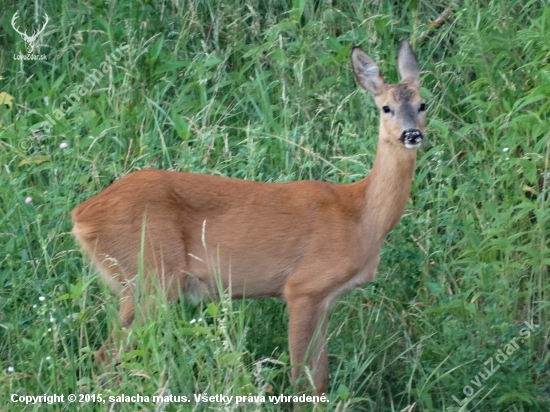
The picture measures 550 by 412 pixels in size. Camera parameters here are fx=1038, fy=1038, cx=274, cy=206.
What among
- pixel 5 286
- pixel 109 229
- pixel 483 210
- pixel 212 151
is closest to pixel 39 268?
pixel 5 286

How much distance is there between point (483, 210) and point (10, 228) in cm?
246

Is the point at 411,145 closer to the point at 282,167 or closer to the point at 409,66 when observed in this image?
the point at 409,66

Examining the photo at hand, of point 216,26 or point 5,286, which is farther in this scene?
point 216,26

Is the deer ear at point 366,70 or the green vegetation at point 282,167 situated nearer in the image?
the green vegetation at point 282,167

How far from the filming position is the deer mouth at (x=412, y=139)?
4988 mm

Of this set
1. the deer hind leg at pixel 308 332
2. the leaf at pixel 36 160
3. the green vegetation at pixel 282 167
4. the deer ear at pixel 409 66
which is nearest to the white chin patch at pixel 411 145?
the green vegetation at pixel 282 167

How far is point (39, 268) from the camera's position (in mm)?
5137

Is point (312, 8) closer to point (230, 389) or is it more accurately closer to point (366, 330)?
point (366, 330)

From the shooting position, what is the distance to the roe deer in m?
4.80

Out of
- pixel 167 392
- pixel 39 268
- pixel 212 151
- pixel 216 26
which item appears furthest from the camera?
pixel 216 26

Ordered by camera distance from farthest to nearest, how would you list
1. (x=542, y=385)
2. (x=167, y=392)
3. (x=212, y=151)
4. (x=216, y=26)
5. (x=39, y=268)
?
1. (x=216, y=26)
2. (x=212, y=151)
3. (x=39, y=268)
4. (x=542, y=385)
5. (x=167, y=392)

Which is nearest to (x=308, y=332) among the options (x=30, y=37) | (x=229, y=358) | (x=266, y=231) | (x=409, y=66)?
(x=266, y=231)

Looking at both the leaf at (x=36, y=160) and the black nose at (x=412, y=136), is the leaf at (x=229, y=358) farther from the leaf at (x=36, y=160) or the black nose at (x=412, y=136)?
the leaf at (x=36, y=160)

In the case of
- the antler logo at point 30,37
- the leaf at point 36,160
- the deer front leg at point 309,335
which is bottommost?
the deer front leg at point 309,335
